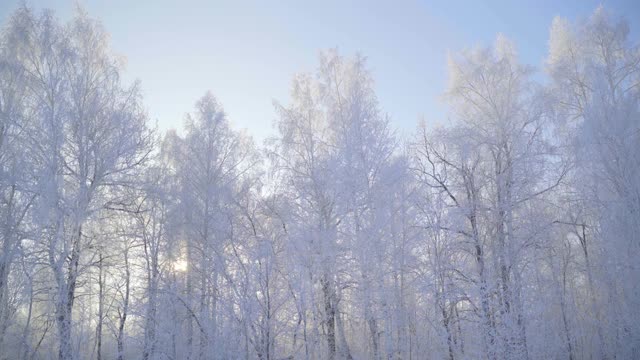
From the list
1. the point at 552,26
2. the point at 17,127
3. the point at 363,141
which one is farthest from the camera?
the point at 552,26

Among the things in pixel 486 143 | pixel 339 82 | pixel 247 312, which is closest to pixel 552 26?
pixel 486 143

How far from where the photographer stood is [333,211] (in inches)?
420

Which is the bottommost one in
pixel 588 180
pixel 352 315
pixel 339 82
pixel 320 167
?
pixel 352 315

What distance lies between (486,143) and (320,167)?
459 centimetres

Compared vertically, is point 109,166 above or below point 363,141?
below

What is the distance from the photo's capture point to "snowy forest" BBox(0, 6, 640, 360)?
8.05m

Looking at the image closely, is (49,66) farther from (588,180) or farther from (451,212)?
(588,180)

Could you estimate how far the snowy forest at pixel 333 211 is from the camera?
26.4 feet

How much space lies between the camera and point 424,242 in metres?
10.6

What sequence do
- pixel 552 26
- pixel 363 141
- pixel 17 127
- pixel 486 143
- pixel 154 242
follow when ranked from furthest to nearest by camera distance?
pixel 552 26 → pixel 154 242 → pixel 363 141 → pixel 486 143 → pixel 17 127

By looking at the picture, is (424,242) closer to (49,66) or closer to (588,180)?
(588,180)

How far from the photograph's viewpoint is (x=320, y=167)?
1092cm

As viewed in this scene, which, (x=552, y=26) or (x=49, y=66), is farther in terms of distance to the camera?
(x=552, y=26)

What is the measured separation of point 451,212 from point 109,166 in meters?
8.65
